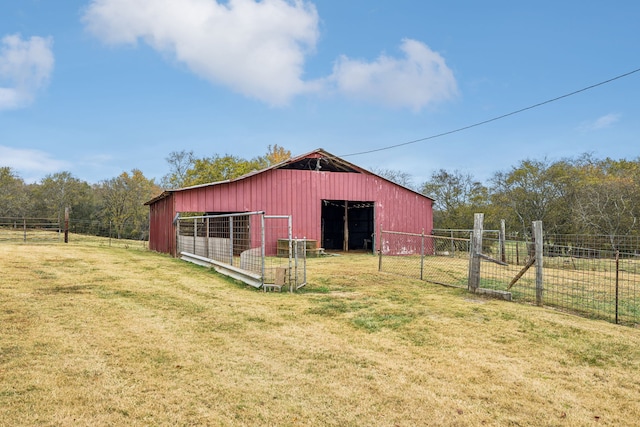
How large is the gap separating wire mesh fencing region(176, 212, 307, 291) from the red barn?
71.8 inches

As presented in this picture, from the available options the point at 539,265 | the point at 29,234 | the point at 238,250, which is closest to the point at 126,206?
the point at 29,234

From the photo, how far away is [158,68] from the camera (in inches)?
788

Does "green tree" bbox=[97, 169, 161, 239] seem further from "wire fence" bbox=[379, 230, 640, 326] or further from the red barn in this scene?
"wire fence" bbox=[379, 230, 640, 326]

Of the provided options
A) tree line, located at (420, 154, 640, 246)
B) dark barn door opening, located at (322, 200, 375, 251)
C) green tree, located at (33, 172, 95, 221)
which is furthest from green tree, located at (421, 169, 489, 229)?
green tree, located at (33, 172, 95, 221)

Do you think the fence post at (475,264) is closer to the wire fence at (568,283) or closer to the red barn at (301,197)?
the wire fence at (568,283)

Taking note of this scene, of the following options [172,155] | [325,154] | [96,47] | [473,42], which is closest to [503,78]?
[473,42]

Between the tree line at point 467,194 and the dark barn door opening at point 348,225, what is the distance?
9.78 metres

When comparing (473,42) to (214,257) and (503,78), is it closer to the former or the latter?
(503,78)

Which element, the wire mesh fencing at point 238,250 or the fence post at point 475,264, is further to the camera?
the wire mesh fencing at point 238,250

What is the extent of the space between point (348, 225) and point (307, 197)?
6.65 m

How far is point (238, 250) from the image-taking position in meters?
10.8

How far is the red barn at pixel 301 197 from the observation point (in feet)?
58.5

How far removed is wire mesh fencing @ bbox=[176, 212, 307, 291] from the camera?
27.6 feet

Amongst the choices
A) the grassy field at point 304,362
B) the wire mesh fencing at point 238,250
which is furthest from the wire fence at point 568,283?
the wire mesh fencing at point 238,250
